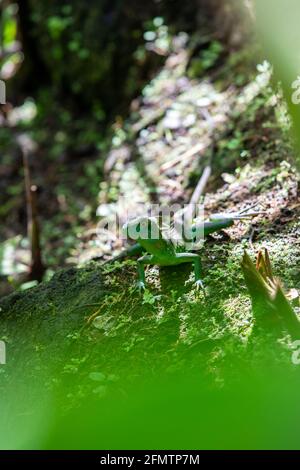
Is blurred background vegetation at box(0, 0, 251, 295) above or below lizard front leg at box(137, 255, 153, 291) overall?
above

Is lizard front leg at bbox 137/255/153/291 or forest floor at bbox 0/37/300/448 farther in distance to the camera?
lizard front leg at bbox 137/255/153/291

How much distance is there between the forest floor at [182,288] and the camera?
2.91 metres

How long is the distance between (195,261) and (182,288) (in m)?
0.19

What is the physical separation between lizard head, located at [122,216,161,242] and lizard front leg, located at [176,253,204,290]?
0.70 feet

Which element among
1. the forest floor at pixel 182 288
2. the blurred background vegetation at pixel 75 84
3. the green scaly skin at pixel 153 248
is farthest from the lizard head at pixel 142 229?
the blurred background vegetation at pixel 75 84

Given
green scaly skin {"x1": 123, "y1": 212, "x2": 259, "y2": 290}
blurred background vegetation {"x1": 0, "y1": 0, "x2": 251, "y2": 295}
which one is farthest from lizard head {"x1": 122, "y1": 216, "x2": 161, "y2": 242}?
blurred background vegetation {"x1": 0, "y1": 0, "x2": 251, "y2": 295}

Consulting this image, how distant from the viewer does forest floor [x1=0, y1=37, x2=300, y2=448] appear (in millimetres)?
2906

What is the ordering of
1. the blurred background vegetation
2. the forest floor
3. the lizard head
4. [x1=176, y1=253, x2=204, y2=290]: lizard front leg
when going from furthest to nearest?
the blurred background vegetation → the lizard head → [x1=176, y1=253, x2=204, y2=290]: lizard front leg → the forest floor

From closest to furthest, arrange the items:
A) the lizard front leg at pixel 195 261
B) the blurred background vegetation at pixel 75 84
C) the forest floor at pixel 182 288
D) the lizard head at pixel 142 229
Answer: the forest floor at pixel 182 288 < the lizard front leg at pixel 195 261 < the lizard head at pixel 142 229 < the blurred background vegetation at pixel 75 84

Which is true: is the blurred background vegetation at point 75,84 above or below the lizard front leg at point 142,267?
above

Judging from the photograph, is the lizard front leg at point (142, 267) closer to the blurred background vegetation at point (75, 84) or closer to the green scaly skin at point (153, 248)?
the green scaly skin at point (153, 248)

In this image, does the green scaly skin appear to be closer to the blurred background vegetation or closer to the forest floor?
the forest floor

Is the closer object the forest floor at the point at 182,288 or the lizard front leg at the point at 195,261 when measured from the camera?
the forest floor at the point at 182,288

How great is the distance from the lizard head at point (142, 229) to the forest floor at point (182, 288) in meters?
0.25
